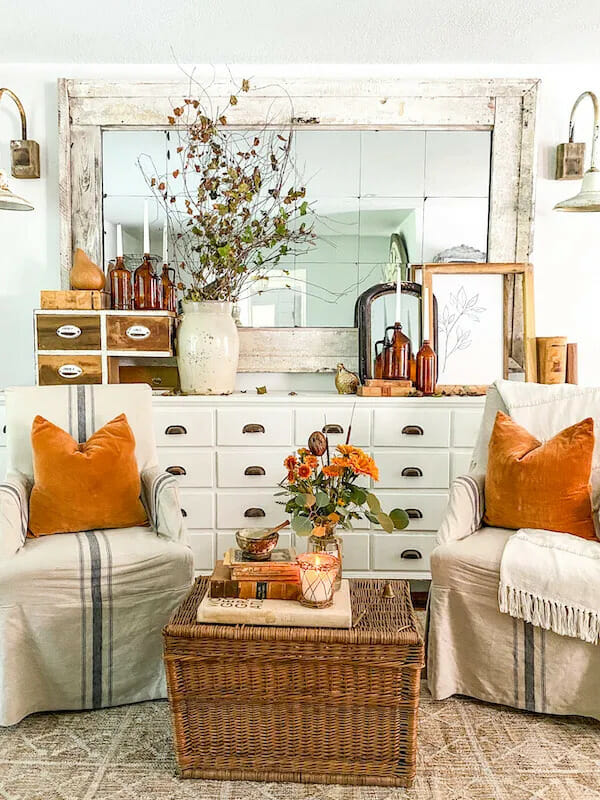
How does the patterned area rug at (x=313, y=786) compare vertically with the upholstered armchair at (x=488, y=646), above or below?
below

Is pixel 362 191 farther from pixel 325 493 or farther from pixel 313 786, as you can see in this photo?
pixel 313 786

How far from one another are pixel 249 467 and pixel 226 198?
1236 millimetres

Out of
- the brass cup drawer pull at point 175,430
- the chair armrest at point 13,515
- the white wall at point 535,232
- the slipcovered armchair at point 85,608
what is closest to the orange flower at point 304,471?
the slipcovered armchair at point 85,608

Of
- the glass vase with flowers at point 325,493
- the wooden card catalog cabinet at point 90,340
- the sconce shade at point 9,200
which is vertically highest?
the sconce shade at point 9,200

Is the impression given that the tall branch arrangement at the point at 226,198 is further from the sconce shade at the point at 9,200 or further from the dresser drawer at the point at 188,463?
the dresser drawer at the point at 188,463

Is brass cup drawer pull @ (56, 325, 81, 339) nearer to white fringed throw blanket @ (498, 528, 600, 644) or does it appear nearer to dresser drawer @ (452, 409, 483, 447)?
dresser drawer @ (452, 409, 483, 447)

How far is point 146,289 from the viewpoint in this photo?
11.3ft

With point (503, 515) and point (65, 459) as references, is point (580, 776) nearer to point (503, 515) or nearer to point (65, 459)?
point (503, 515)

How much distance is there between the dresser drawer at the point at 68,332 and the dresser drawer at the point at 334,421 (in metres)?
0.97

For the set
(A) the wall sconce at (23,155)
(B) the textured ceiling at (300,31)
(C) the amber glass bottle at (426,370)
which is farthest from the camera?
(A) the wall sconce at (23,155)

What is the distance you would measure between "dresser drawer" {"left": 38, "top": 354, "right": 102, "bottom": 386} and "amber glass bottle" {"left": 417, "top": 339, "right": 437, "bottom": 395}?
4.71 ft

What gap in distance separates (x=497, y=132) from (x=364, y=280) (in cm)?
94

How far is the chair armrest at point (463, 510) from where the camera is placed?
2.48m

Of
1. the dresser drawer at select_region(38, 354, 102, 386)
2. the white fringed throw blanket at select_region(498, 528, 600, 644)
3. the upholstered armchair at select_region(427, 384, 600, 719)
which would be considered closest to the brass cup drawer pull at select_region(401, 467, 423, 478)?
the upholstered armchair at select_region(427, 384, 600, 719)
